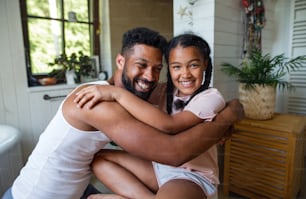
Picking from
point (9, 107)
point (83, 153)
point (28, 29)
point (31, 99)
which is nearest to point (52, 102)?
point (31, 99)

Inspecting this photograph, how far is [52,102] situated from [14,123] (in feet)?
0.98

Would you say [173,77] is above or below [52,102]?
above

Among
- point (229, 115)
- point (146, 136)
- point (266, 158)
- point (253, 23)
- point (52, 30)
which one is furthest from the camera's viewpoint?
point (52, 30)

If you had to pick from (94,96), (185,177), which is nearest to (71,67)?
(94,96)

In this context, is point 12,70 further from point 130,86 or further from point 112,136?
point 112,136

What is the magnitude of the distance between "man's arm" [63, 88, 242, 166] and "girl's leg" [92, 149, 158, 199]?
0.61 feet

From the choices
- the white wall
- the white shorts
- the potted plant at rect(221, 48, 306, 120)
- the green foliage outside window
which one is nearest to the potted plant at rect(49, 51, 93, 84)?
the green foliage outside window

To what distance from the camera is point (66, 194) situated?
30.3 inches

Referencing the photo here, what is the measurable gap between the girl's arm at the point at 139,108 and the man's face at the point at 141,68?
123 millimetres

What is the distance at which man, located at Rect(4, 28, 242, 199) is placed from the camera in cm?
57

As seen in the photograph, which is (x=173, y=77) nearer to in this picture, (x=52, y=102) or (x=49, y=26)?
(x=52, y=102)

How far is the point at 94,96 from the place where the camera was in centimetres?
61

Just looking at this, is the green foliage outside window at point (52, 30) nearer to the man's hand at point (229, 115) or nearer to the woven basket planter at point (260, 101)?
the woven basket planter at point (260, 101)

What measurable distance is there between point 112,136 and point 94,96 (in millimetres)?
120
